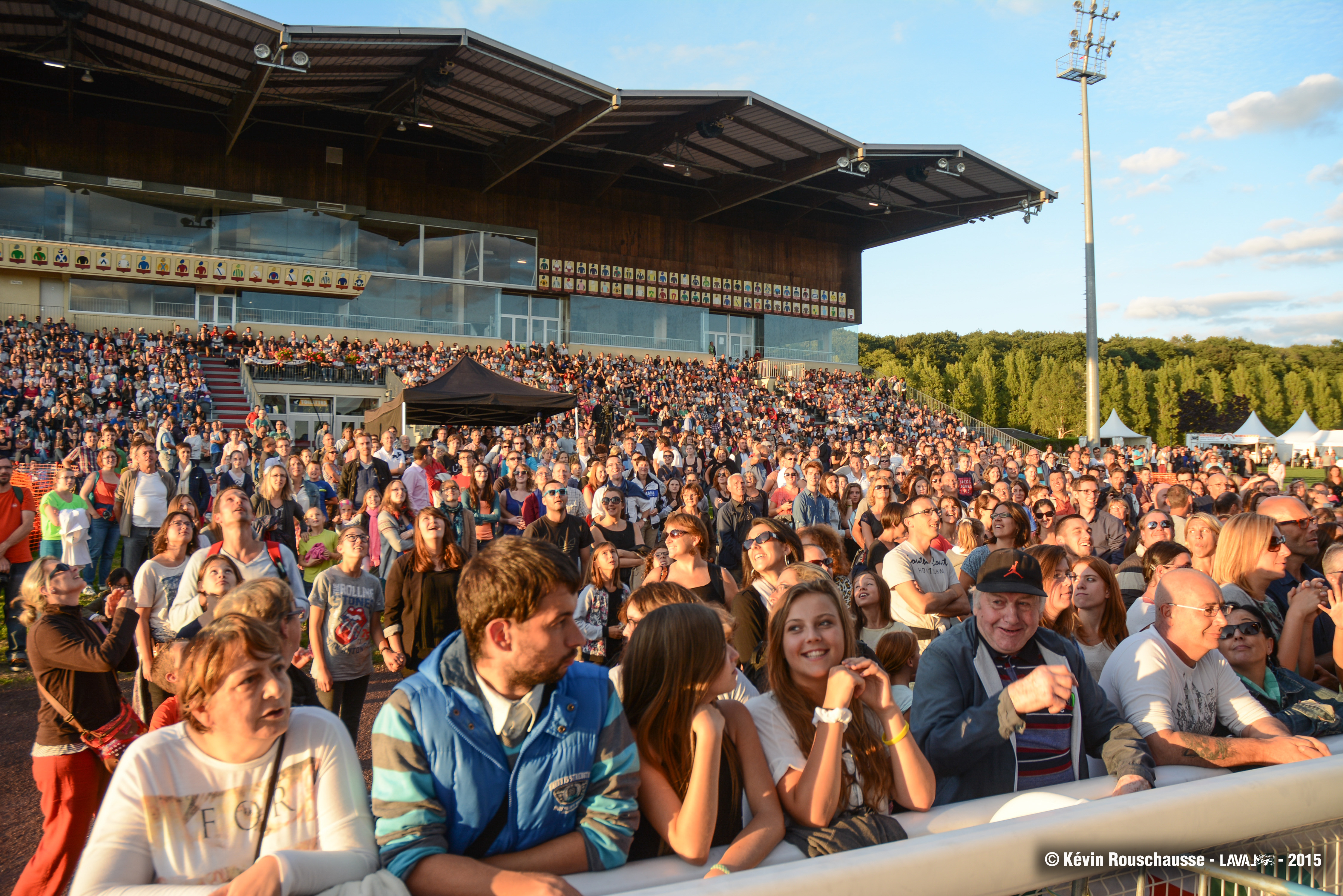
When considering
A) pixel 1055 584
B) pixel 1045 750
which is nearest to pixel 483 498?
pixel 1055 584

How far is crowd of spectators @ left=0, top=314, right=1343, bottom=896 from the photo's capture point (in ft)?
6.09

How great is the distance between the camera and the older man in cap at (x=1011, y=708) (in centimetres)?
241

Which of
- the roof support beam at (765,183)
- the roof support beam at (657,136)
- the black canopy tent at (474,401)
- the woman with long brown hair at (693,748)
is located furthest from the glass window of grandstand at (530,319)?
the woman with long brown hair at (693,748)

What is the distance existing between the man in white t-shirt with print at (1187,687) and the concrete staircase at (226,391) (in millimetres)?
22269

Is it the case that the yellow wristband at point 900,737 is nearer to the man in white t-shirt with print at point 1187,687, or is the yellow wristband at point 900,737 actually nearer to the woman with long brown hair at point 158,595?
the man in white t-shirt with print at point 1187,687

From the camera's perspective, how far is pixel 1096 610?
12.4 feet

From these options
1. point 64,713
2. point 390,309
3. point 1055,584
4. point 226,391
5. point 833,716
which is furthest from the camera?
point 390,309

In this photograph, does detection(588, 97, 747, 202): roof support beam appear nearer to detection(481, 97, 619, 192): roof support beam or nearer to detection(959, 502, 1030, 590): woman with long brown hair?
detection(481, 97, 619, 192): roof support beam

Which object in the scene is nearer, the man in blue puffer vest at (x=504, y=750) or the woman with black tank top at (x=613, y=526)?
the man in blue puffer vest at (x=504, y=750)

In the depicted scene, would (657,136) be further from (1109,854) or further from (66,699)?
(1109,854)

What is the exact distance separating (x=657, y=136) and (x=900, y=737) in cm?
2867

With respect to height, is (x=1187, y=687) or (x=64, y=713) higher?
(x=1187, y=687)

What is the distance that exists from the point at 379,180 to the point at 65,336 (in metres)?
12.1

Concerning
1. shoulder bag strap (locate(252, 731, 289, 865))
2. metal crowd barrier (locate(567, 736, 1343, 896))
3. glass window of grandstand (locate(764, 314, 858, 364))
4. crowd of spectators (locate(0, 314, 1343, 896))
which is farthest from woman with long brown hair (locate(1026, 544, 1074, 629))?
glass window of grandstand (locate(764, 314, 858, 364))
